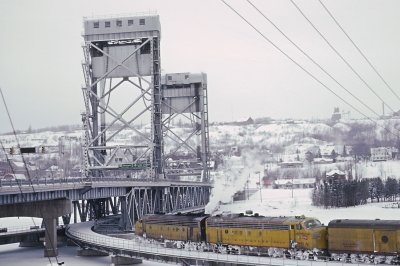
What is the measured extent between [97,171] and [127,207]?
17026mm

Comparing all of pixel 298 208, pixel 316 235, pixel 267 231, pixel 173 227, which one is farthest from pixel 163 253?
pixel 298 208

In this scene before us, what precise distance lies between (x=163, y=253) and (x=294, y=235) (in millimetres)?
11454

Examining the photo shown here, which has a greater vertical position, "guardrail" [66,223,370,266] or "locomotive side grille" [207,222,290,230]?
"locomotive side grille" [207,222,290,230]

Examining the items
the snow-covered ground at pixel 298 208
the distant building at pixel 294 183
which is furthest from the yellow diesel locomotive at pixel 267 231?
the distant building at pixel 294 183

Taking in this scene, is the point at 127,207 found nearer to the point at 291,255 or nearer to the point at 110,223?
the point at 110,223

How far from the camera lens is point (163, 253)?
A: 4628 cm

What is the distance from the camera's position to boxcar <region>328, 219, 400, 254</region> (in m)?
37.0

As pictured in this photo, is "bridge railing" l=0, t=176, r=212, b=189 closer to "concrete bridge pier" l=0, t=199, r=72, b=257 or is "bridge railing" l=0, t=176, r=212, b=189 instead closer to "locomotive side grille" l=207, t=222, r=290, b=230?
"concrete bridge pier" l=0, t=199, r=72, b=257

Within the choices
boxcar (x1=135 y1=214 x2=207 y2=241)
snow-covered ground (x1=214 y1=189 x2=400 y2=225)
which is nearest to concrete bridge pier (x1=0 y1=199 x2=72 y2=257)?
boxcar (x1=135 y1=214 x2=207 y2=241)

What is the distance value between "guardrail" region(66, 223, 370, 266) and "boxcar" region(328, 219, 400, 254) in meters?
2.36

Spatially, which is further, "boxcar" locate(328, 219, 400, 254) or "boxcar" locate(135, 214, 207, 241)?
"boxcar" locate(135, 214, 207, 241)

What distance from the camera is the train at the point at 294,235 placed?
37.7 meters

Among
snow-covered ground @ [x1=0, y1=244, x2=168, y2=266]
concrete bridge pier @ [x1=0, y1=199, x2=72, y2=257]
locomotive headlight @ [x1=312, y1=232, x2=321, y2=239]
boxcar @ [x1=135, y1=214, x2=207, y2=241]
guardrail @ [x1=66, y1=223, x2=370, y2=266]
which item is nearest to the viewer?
guardrail @ [x1=66, y1=223, x2=370, y2=266]

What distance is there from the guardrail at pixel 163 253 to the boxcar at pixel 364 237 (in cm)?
236
